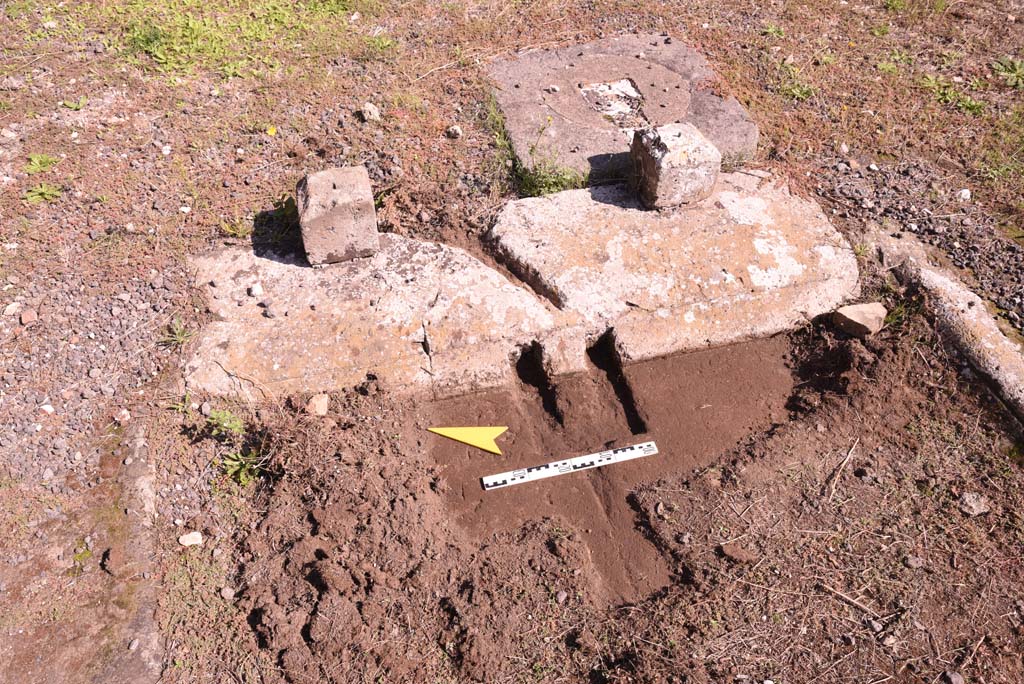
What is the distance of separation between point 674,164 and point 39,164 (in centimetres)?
419

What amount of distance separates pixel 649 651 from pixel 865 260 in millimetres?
2807

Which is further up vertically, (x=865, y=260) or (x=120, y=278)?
(x=865, y=260)

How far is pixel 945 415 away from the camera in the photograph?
11.6 feet

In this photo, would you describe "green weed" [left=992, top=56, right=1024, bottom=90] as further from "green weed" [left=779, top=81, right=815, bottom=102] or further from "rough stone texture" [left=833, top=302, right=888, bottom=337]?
"rough stone texture" [left=833, top=302, right=888, bottom=337]

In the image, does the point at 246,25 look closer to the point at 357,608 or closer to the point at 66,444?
the point at 66,444

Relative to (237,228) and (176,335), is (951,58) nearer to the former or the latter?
(237,228)

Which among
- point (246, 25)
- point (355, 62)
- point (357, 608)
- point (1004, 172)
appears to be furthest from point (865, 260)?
point (246, 25)

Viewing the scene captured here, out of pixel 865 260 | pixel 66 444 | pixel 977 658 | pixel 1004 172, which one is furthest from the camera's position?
pixel 1004 172

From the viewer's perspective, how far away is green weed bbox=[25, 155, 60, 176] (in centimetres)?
462

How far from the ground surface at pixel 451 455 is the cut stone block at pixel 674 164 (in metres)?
0.86

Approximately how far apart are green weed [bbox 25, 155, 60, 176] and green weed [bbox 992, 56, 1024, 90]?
23.6 feet

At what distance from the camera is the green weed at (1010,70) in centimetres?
555

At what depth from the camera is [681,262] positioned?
4.15 meters

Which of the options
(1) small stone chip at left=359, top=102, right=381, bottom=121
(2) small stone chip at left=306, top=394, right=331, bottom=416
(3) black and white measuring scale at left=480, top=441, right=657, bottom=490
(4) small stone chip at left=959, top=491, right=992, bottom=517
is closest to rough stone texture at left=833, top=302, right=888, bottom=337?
(4) small stone chip at left=959, top=491, right=992, bottom=517
